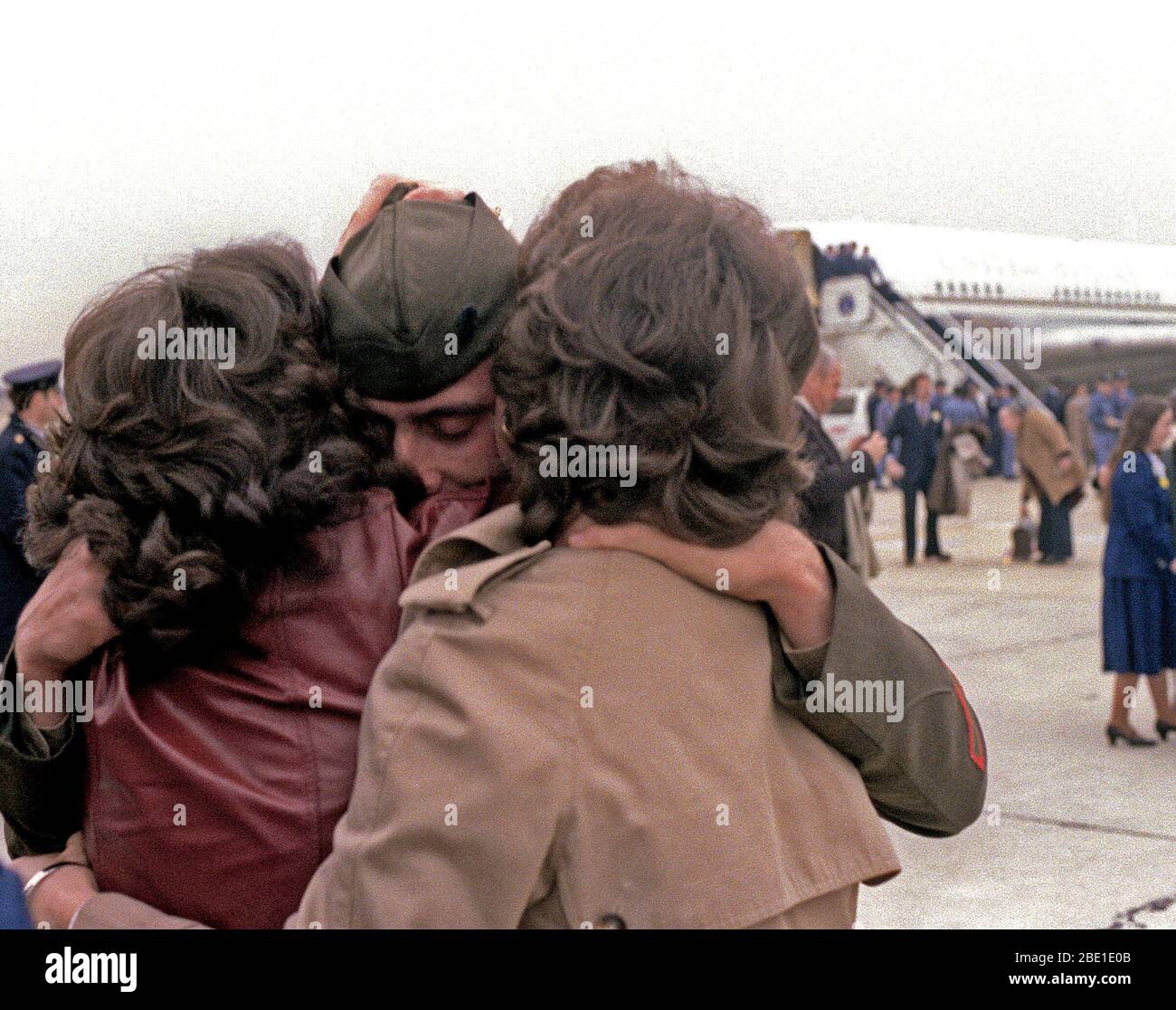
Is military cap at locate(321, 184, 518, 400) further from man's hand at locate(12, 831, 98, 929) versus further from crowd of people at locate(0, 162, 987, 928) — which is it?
man's hand at locate(12, 831, 98, 929)

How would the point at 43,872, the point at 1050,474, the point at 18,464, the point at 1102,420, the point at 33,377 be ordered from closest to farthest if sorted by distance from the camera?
the point at 43,872
the point at 18,464
the point at 33,377
the point at 1050,474
the point at 1102,420

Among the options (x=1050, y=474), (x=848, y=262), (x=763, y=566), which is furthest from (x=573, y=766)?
(x=848, y=262)

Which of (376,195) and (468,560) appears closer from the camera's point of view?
(468,560)

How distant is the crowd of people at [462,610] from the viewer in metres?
1.17

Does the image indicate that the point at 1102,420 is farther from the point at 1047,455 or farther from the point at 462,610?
the point at 462,610

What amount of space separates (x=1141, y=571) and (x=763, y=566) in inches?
214

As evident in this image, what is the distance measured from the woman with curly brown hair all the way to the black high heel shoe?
5.66m

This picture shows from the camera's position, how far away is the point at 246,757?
1.32 meters

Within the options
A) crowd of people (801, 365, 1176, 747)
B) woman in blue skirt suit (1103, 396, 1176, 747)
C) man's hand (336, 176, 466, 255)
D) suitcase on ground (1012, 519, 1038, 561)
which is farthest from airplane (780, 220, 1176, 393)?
man's hand (336, 176, 466, 255)

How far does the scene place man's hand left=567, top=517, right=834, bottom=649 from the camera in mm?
1241

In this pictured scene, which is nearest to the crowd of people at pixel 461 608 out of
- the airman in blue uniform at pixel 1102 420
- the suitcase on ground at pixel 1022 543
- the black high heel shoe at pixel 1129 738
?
the black high heel shoe at pixel 1129 738

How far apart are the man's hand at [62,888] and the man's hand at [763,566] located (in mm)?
629
